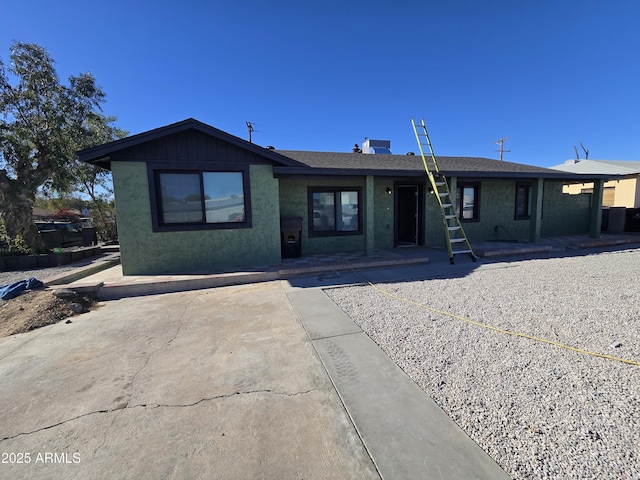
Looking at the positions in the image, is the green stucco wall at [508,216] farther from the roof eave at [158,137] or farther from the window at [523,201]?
the roof eave at [158,137]

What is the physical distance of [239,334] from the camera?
138 inches

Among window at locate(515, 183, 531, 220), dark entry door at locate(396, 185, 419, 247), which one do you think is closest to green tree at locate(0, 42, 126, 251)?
dark entry door at locate(396, 185, 419, 247)

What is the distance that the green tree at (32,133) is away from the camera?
346 inches

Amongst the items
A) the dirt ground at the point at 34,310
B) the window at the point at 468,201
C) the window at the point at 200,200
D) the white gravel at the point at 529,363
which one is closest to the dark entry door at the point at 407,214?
the window at the point at 468,201

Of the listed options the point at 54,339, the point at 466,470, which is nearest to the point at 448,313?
the point at 466,470

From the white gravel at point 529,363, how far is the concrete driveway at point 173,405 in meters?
0.92

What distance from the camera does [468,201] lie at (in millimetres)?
9875

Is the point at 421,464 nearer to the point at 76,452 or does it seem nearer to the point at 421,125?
the point at 76,452

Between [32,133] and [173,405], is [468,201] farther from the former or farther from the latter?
[32,133]

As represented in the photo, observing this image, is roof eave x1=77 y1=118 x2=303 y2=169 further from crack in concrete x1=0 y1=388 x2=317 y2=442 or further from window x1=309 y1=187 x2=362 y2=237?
crack in concrete x1=0 y1=388 x2=317 y2=442

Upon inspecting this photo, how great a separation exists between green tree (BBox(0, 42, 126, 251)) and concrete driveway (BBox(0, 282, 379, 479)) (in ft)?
26.6

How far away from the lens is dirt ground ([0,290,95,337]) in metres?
3.93

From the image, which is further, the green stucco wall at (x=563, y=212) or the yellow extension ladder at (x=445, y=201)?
the green stucco wall at (x=563, y=212)

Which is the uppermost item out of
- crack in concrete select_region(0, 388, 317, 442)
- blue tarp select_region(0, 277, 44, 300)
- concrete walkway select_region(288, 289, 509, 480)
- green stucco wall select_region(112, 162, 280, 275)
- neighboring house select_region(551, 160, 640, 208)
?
neighboring house select_region(551, 160, 640, 208)
